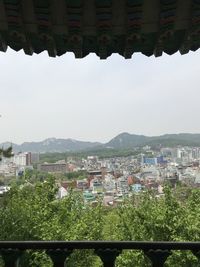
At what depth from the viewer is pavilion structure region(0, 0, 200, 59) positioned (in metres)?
2.45

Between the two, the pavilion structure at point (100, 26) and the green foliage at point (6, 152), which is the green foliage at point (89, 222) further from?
the pavilion structure at point (100, 26)

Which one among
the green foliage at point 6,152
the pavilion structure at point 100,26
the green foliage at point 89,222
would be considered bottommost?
the green foliage at point 89,222

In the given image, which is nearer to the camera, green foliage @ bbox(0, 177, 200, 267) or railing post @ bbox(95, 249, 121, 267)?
railing post @ bbox(95, 249, 121, 267)

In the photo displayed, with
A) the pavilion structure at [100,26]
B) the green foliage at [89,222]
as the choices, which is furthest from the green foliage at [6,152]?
the pavilion structure at [100,26]

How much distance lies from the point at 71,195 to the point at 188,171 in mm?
136325

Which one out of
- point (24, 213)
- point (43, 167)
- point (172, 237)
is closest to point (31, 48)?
point (172, 237)

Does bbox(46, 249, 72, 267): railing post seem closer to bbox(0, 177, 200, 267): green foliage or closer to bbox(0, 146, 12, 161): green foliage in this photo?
bbox(0, 146, 12, 161): green foliage

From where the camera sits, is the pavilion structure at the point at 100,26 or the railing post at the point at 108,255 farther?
the railing post at the point at 108,255

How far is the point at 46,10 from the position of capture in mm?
2475

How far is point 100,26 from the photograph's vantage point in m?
2.59

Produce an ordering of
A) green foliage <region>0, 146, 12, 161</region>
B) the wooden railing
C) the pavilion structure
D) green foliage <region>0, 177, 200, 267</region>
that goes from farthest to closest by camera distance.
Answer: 1. green foliage <region>0, 177, 200, 267</region>
2. green foliage <region>0, 146, 12, 161</region>
3. the wooden railing
4. the pavilion structure

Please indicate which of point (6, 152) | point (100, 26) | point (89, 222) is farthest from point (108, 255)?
point (89, 222)

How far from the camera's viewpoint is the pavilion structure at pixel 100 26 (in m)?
2.45

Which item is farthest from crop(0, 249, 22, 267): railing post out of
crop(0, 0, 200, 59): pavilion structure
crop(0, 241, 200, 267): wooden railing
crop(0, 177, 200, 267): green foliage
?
crop(0, 177, 200, 267): green foliage
